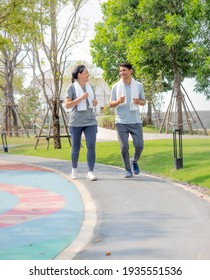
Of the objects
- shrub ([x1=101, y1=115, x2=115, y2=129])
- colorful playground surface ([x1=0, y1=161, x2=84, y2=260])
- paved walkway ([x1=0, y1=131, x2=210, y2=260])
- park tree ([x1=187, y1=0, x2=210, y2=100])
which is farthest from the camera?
shrub ([x1=101, y1=115, x2=115, y2=129])

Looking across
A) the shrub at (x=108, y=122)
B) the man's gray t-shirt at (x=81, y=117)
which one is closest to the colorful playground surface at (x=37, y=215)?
the man's gray t-shirt at (x=81, y=117)

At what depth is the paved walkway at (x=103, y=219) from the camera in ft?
15.4

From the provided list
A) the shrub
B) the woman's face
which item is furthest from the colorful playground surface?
the shrub

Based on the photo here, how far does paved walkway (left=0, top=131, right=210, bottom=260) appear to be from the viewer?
4688 millimetres

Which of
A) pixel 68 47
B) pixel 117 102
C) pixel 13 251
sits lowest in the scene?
Answer: pixel 13 251

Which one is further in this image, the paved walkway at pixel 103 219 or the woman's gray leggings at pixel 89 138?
the woman's gray leggings at pixel 89 138

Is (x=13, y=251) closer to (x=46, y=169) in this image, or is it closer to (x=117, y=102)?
(x=117, y=102)

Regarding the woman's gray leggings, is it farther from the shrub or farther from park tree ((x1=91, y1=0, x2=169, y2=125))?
the shrub

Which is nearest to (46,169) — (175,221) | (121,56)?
(175,221)

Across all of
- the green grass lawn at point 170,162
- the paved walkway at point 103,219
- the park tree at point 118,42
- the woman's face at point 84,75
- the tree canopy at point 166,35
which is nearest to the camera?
the paved walkway at point 103,219

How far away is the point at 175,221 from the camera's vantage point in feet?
19.1

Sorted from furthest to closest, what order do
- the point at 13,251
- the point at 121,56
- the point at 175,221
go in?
the point at 121,56
the point at 175,221
the point at 13,251

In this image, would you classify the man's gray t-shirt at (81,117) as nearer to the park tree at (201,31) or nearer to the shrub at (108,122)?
the park tree at (201,31)
